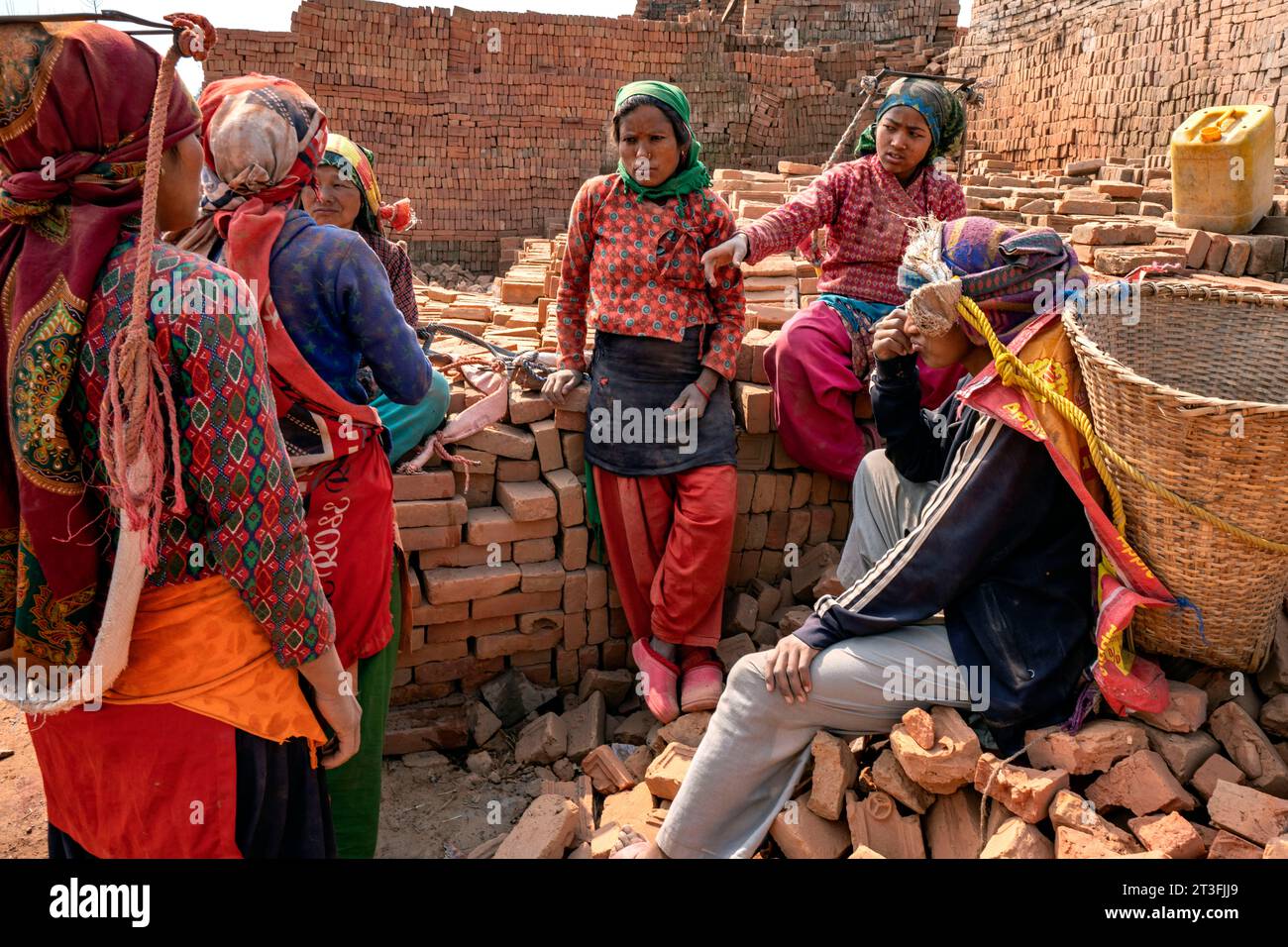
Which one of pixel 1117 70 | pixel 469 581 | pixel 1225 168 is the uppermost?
pixel 1117 70

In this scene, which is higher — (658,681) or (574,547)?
(574,547)

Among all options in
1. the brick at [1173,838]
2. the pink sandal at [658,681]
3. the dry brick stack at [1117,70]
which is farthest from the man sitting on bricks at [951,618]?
the dry brick stack at [1117,70]

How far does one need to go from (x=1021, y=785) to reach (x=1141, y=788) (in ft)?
0.91

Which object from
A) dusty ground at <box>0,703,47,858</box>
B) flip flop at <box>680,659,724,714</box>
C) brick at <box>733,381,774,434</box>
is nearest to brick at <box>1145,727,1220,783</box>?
flip flop at <box>680,659,724,714</box>

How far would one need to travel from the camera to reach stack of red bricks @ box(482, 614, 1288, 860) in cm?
217

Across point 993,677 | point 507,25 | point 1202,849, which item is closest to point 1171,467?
point 993,677

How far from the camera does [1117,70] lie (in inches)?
438

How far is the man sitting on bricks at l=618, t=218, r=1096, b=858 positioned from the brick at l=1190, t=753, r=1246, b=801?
1.07 ft

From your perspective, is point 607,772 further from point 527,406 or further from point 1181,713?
point 1181,713

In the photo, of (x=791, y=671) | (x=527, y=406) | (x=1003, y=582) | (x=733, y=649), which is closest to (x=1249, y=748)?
(x=1003, y=582)

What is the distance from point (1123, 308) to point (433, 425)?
7.84ft

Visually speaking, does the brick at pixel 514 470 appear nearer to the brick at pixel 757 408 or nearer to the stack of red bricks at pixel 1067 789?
the brick at pixel 757 408

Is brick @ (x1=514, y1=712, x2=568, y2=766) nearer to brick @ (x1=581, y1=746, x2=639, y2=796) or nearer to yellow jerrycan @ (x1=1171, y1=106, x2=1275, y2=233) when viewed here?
brick @ (x1=581, y1=746, x2=639, y2=796)

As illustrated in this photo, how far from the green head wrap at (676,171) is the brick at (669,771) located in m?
1.99
